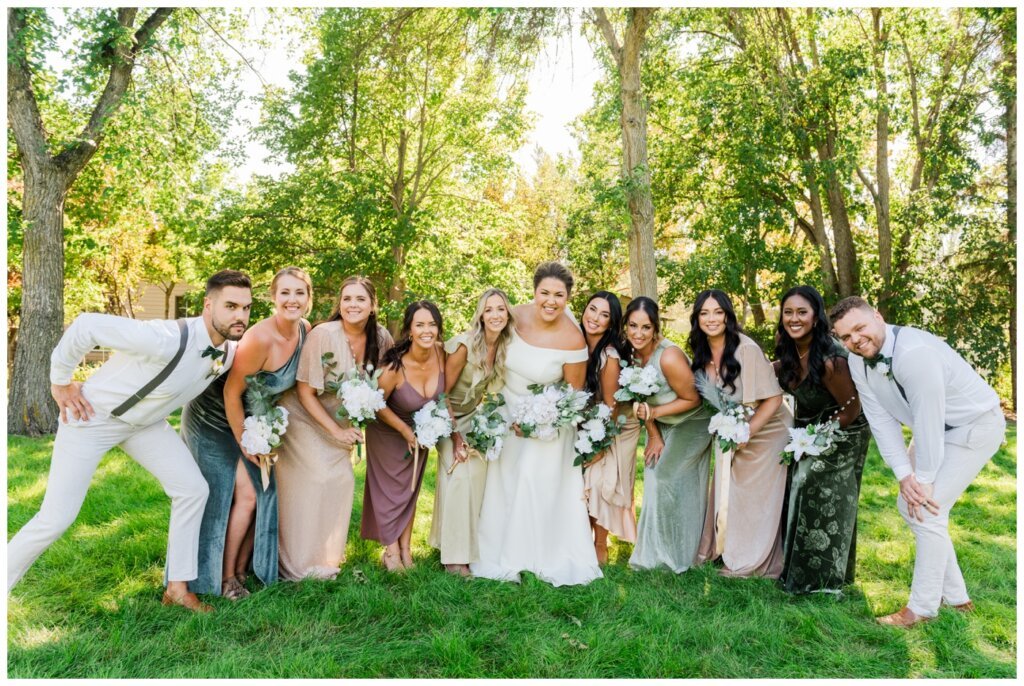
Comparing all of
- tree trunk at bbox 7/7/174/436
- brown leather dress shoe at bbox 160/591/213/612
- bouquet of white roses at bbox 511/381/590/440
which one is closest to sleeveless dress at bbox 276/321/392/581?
Answer: brown leather dress shoe at bbox 160/591/213/612

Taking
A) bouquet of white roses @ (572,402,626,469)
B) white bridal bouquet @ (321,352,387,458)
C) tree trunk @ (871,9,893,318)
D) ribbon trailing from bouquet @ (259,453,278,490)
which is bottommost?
ribbon trailing from bouquet @ (259,453,278,490)

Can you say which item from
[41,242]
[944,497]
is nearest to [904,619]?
[944,497]

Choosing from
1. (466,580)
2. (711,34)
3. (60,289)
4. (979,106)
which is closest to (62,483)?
(466,580)

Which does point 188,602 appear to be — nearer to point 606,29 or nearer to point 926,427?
point 926,427

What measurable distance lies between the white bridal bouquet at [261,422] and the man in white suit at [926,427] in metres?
3.87

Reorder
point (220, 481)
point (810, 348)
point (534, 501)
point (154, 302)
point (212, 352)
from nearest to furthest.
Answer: point (212, 352)
point (220, 481)
point (810, 348)
point (534, 501)
point (154, 302)

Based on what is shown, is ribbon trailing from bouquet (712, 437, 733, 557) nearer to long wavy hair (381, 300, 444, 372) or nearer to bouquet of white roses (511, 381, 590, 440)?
bouquet of white roses (511, 381, 590, 440)

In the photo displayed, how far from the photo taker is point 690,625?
14.5 ft

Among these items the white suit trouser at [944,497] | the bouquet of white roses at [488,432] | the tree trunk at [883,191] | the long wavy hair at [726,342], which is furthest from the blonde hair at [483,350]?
the tree trunk at [883,191]

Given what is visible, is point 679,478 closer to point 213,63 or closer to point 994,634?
point 994,634

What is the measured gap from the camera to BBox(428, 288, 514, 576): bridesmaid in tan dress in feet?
18.0

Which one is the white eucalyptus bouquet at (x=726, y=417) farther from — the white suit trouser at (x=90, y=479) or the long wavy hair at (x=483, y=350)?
the white suit trouser at (x=90, y=479)

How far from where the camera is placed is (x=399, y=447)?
18.5ft

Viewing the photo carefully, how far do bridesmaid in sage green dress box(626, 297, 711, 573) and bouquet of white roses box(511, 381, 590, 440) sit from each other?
0.54 meters
